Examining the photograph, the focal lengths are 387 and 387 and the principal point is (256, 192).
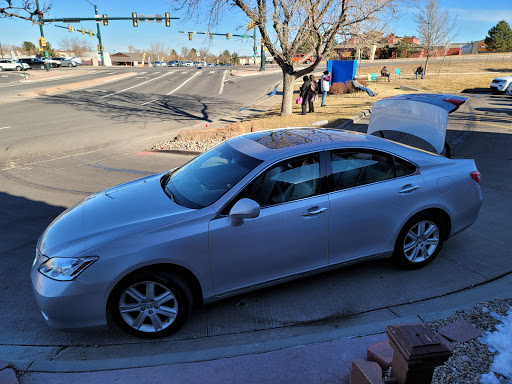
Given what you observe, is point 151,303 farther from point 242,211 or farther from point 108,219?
point 242,211

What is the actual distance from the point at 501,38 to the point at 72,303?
8032cm

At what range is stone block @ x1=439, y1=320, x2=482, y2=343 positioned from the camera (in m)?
2.99

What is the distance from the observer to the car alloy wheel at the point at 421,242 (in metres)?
4.18

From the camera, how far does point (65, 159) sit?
10.2 metres

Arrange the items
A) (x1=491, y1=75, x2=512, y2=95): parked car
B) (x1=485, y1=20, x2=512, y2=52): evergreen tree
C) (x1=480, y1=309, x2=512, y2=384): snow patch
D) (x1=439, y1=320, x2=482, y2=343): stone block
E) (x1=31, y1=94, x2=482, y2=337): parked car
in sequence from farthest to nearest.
Answer: (x1=485, y1=20, x2=512, y2=52): evergreen tree, (x1=491, y1=75, x2=512, y2=95): parked car, (x1=31, y1=94, x2=482, y2=337): parked car, (x1=439, y1=320, x2=482, y2=343): stone block, (x1=480, y1=309, x2=512, y2=384): snow patch

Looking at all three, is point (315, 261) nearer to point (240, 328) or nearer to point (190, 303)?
point (240, 328)

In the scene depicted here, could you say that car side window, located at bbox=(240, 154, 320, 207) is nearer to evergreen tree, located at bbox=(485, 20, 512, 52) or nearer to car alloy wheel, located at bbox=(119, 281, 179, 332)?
car alloy wheel, located at bbox=(119, 281, 179, 332)

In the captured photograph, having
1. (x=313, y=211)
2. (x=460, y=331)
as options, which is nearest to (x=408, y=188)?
(x=313, y=211)

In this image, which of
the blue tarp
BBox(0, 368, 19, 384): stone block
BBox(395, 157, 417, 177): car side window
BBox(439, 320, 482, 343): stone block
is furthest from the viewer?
the blue tarp

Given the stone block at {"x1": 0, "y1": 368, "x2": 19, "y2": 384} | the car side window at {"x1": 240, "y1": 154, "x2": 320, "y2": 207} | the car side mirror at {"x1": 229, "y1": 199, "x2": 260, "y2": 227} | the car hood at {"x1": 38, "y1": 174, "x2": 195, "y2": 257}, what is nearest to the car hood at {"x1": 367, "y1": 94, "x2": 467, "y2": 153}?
the car side window at {"x1": 240, "y1": 154, "x2": 320, "y2": 207}

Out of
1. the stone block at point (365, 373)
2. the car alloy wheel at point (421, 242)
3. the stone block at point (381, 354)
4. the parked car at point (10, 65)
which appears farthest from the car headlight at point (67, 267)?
the parked car at point (10, 65)

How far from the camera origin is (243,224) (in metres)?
3.36

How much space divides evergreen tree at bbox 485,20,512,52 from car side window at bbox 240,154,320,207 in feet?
251

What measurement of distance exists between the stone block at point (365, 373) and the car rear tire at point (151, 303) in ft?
4.98
